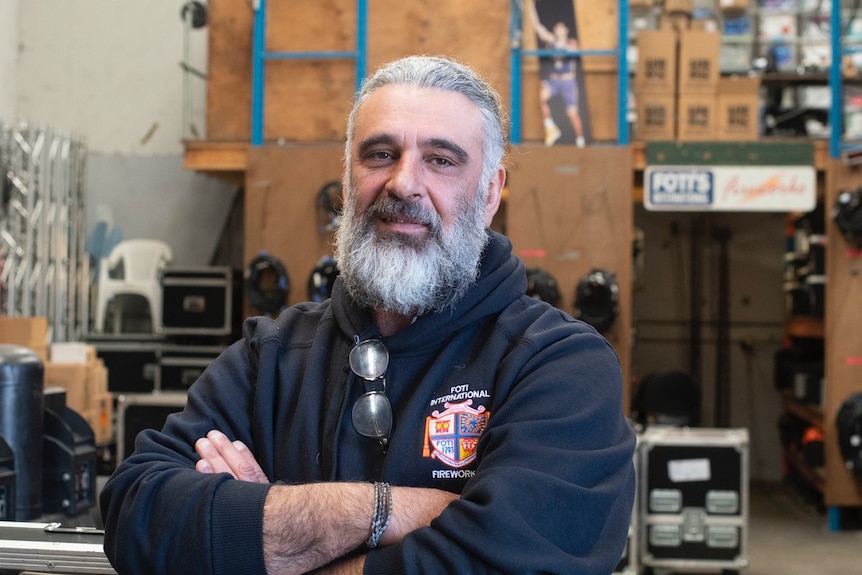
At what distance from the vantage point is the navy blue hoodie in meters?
1.55

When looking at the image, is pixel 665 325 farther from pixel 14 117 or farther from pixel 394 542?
pixel 394 542

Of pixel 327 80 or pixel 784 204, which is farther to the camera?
pixel 327 80

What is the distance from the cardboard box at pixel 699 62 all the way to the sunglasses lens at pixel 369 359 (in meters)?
5.64

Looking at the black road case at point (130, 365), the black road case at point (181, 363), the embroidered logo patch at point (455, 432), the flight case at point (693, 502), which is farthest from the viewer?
the black road case at point (130, 365)

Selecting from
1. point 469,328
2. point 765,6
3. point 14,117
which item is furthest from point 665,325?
point 469,328

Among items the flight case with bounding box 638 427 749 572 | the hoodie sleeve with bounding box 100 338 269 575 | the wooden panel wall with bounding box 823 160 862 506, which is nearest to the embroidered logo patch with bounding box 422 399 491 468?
the hoodie sleeve with bounding box 100 338 269 575

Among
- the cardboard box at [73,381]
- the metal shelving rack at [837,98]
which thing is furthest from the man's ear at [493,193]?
the metal shelving rack at [837,98]

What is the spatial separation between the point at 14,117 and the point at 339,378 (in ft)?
28.9

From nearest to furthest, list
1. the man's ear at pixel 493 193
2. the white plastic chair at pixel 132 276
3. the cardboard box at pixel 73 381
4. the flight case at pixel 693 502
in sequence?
the man's ear at pixel 493 193, the cardboard box at pixel 73 381, the flight case at pixel 693 502, the white plastic chair at pixel 132 276

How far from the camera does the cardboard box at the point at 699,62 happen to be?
696 cm

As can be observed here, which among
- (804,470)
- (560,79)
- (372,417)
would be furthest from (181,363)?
(372,417)

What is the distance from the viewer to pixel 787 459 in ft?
31.4

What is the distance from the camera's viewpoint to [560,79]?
22.6 feet

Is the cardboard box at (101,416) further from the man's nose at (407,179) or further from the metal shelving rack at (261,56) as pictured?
the man's nose at (407,179)
